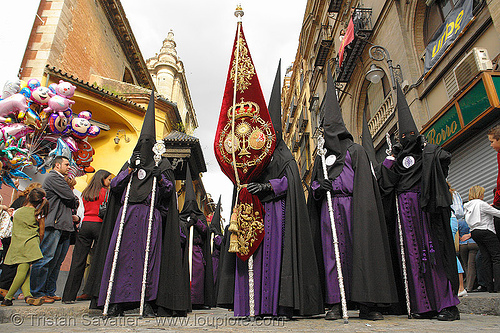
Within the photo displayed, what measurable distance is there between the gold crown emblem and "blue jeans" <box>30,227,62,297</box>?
3.24 m

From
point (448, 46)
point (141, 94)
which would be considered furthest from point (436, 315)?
point (141, 94)

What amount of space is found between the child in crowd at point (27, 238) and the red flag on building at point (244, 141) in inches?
109

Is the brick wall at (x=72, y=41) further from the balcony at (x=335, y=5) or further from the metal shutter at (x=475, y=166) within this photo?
the metal shutter at (x=475, y=166)

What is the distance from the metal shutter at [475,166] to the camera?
24.6 feet

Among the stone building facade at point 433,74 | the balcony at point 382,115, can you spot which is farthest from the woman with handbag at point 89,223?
the balcony at point 382,115

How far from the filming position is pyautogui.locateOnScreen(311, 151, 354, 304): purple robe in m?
3.33

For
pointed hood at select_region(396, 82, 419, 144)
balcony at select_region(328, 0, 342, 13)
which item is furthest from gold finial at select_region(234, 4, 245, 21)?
balcony at select_region(328, 0, 342, 13)

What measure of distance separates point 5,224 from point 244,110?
4391 millimetres

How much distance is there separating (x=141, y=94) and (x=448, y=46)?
993 centimetres

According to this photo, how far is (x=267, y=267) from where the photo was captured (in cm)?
342

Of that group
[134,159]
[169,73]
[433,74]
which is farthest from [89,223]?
[169,73]

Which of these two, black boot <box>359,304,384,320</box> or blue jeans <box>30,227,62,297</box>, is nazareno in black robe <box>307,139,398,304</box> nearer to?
black boot <box>359,304,384,320</box>

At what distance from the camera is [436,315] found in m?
3.37

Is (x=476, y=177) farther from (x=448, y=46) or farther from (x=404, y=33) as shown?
(x=404, y=33)
